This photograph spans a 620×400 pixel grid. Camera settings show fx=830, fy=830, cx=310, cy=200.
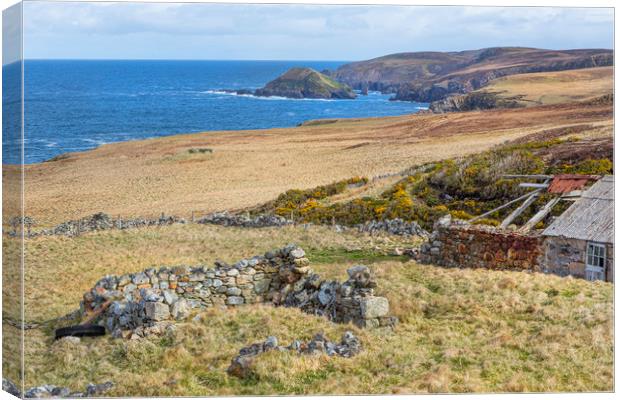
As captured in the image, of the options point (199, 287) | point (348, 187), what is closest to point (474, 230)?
point (199, 287)

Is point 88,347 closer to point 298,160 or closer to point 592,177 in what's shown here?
point 592,177

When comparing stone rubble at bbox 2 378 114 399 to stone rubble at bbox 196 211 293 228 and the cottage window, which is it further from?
stone rubble at bbox 196 211 293 228

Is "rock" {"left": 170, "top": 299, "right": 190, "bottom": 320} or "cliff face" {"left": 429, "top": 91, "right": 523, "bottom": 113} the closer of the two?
"rock" {"left": 170, "top": 299, "right": 190, "bottom": 320}

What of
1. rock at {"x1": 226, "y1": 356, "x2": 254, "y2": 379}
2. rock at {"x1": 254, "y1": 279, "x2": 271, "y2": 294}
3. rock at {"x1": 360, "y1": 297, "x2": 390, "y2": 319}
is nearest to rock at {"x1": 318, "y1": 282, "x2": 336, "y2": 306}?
rock at {"x1": 360, "y1": 297, "x2": 390, "y2": 319}

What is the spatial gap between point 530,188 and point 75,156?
737 inches

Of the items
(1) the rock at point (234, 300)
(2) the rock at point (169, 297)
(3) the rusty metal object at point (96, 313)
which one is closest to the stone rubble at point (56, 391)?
(2) the rock at point (169, 297)

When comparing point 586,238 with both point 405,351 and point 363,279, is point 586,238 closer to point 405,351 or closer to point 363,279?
point 363,279

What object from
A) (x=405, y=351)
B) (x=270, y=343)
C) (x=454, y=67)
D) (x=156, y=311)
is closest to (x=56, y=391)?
(x=156, y=311)

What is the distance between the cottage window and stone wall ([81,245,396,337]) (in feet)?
13.1

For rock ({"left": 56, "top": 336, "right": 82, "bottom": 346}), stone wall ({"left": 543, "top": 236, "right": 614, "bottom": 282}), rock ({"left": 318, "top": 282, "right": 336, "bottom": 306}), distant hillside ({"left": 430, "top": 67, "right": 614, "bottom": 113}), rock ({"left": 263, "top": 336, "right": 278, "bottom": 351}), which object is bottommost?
rock ({"left": 56, "top": 336, "right": 82, "bottom": 346})

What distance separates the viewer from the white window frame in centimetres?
1292

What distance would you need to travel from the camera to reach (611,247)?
41.5 ft

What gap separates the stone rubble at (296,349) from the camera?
31.1ft

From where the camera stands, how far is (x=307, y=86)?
3131cm
